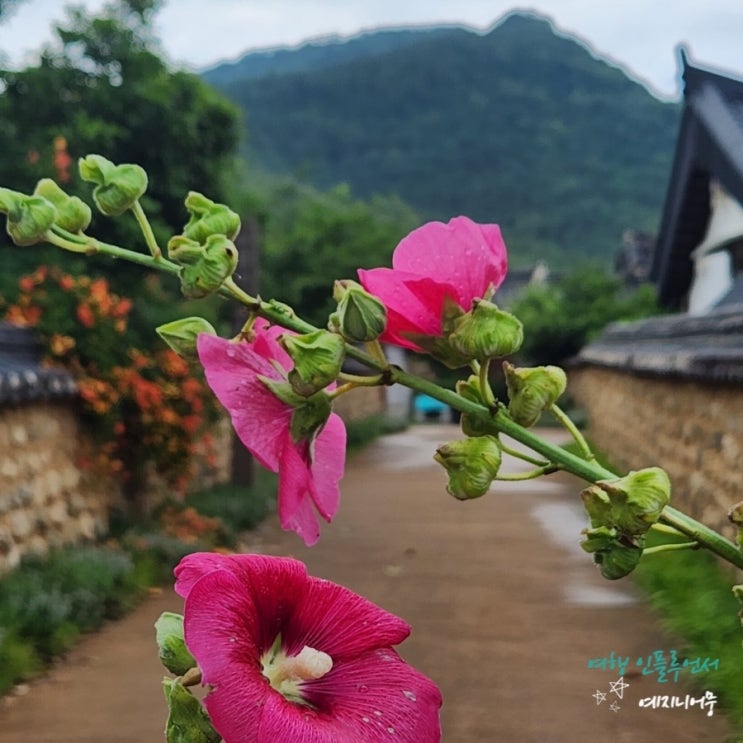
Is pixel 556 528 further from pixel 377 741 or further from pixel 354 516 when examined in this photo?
pixel 377 741

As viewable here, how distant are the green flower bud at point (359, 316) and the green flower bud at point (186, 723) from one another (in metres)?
0.16

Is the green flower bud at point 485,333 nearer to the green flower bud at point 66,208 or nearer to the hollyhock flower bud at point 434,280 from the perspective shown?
the hollyhock flower bud at point 434,280

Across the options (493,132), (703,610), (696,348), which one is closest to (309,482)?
(703,610)

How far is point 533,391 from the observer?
0.41m

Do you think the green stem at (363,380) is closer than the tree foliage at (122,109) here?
Yes

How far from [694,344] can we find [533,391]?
5.35 meters

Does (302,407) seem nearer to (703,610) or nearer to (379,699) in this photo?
(379,699)

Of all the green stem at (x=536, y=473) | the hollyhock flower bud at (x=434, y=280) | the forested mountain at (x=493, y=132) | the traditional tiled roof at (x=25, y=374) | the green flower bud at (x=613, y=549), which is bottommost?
the green flower bud at (x=613, y=549)

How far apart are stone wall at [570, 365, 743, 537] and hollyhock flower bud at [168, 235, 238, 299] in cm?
383

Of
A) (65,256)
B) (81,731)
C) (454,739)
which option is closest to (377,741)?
(454,739)

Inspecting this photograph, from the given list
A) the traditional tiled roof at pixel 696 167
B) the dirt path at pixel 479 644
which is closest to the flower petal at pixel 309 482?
the dirt path at pixel 479 644

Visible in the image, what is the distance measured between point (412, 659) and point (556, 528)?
124 inches

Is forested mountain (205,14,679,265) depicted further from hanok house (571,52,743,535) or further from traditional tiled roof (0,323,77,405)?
traditional tiled roof (0,323,77,405)

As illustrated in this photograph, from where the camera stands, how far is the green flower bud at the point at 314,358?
390 millimetres
